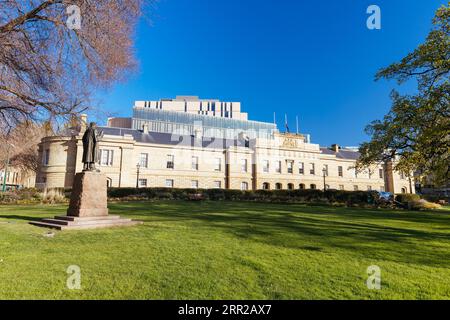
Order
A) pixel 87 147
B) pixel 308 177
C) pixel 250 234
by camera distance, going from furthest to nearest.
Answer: pixel 308 177
pixel 87 147
pixel 250 234

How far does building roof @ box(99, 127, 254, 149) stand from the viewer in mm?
40906

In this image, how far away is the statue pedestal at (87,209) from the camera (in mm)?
9328

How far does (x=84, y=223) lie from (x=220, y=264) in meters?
6.06

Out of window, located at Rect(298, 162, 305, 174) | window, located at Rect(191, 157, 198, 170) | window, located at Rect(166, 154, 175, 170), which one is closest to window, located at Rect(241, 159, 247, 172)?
window, located at Rect(191, 157, 198, 170)

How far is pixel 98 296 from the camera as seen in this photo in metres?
3.93

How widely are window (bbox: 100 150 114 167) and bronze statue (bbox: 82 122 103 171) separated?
89.7ft

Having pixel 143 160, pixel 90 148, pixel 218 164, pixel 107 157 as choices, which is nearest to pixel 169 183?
pixel 143 160

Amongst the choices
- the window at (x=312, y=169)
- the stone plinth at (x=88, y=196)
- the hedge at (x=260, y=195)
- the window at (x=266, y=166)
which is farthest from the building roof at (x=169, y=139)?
the stone plinth at (x=88, y=196)

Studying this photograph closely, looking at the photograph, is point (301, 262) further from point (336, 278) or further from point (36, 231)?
point (36, 231)

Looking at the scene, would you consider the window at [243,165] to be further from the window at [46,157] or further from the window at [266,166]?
the window at [46,157]

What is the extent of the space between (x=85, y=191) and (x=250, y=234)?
6.27 meters

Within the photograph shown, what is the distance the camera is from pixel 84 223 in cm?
920

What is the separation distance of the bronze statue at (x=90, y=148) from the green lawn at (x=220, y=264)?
126 inches

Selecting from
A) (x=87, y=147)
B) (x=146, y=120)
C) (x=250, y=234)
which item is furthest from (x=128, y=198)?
(x=146, y=120)
